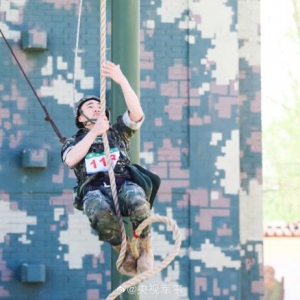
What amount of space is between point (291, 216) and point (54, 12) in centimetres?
2415

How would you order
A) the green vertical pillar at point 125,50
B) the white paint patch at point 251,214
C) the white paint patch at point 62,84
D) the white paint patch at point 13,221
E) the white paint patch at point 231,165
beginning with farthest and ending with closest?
the white paint patch at point 251,214 < the white paint patch at point 231,165 < the white paint patch at point 62,84 < the white paint patch at point 13,221 < the green vertical pillar at point 125,50

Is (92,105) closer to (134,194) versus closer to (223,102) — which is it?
(134,194)

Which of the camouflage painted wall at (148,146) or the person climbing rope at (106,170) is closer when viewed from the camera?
the person climbing rope at (106,170)

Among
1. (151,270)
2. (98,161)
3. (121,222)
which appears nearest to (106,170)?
(98,161)

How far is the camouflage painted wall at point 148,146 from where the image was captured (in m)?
14.7

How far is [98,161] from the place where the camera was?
8.23 m

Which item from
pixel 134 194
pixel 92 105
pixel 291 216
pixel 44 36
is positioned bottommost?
pixel 291 216

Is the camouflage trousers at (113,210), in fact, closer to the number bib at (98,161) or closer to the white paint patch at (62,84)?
the number bib at (98,161)

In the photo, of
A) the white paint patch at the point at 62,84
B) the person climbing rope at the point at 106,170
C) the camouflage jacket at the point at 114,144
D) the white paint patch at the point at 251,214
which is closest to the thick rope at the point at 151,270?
the person climbing rope at the point at 106,170

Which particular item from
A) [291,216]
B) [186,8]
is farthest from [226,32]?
[291,216]

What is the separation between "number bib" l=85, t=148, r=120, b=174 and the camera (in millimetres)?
8211

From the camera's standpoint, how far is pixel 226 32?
Answer: 1524 cm

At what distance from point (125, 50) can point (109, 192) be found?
114cm

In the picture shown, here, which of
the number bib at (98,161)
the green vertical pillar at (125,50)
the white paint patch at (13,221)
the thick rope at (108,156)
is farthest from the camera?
the white paint patch at (13,221)
